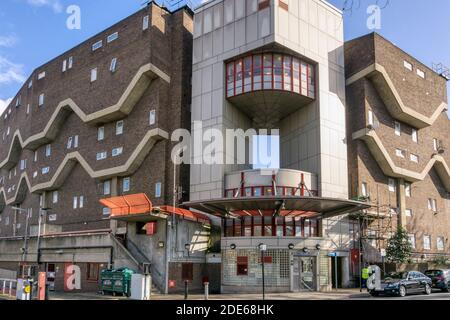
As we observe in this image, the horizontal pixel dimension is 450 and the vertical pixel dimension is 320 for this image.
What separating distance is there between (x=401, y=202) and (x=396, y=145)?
553 cm

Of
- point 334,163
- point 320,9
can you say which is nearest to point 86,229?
point 334,163

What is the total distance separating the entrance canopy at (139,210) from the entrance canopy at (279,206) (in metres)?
1.67

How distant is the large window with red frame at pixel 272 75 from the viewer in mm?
37031

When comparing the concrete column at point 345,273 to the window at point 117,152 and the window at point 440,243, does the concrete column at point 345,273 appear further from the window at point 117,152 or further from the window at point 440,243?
the window at point 117,152

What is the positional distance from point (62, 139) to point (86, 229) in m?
12.1

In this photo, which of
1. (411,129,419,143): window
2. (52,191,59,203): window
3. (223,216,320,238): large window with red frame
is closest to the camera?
(223,216,320,238): large window with red frame

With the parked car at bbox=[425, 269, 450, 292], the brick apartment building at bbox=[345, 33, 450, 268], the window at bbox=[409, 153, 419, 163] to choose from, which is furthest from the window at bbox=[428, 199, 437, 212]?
the parked car at bbox=[425, 269, 450, 292]

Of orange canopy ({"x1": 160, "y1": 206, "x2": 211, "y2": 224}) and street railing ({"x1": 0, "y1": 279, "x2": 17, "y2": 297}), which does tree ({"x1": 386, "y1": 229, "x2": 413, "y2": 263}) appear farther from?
street railing ({"x1": 0, "y1": 279, "x2": 17, "y2": 297})

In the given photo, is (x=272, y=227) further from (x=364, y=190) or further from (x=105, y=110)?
(x=105, y=110)

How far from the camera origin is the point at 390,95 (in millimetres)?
43031

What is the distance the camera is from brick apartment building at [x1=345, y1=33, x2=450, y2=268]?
40781mm

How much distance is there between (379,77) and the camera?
4169 centimetres

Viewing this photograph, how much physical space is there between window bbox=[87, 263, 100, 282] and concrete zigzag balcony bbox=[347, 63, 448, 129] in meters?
27.1

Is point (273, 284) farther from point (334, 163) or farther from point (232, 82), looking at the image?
point (232, 82)
